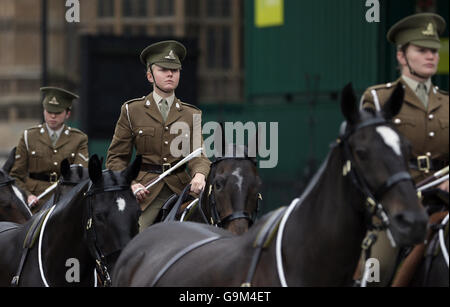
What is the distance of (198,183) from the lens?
8148 mm

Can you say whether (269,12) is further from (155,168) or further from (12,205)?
(155,168)

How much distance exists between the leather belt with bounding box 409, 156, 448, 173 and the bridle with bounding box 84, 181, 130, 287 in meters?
1.98

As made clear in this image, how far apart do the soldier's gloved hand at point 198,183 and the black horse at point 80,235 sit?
93cm

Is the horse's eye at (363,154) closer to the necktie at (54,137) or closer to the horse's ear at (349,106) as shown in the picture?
the horse's ear at (349,106)

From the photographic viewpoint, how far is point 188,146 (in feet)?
27.3

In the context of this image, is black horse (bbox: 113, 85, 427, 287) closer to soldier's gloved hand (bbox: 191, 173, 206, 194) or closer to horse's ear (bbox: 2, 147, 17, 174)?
soldier's gloved hand (bbox: 191, 173, 206, 194)

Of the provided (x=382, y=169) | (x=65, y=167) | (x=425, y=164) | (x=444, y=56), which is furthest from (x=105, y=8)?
(x=382, y=169)

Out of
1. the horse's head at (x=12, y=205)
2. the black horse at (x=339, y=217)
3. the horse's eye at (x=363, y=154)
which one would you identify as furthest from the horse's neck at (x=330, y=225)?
the horse's head at (x=12, y=205)

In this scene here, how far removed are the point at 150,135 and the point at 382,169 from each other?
142 inches

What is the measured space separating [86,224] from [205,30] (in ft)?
76.1

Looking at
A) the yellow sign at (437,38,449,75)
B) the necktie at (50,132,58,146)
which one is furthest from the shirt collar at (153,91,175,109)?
the yellow sign at (437,38,449,75)

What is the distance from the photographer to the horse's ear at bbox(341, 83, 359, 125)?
495 cm

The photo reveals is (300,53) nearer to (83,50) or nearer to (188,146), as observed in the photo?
(83,50)

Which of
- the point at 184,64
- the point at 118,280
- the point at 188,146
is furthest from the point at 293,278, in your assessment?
the point at 184,64
